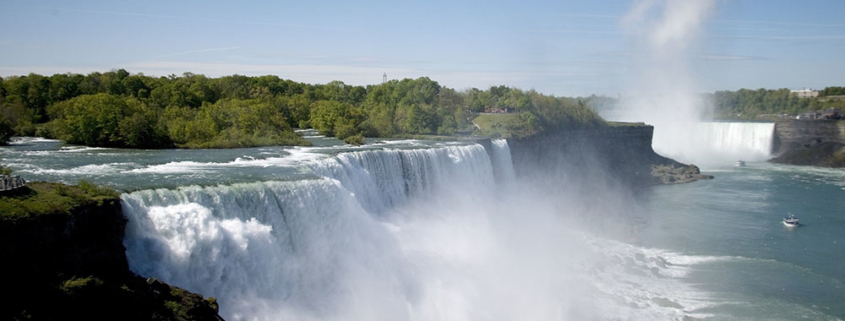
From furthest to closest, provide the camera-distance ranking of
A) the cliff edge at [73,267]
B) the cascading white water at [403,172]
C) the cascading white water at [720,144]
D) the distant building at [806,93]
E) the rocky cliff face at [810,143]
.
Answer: the distant building at [806,93] → the cascading white water at [720,144] → the rocky cliff face at [810,143] → the cascading white water at [403,172] → the cliff edge at [73,267]

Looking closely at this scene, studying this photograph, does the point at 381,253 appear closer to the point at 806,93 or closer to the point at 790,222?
the point at 790,222

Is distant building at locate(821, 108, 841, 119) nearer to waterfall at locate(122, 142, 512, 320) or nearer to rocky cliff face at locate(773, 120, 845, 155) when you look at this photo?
rocky cliff face at locate(773, 120, 845, 155)

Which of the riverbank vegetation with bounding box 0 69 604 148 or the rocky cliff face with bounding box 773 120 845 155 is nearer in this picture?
the riverbank vegetation with bounding box 0 69 604 148

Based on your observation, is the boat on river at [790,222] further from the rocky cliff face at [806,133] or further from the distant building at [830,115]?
the distant building at [830,115]

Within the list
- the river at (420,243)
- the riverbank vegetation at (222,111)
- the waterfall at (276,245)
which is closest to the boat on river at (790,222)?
the river at (420,243)

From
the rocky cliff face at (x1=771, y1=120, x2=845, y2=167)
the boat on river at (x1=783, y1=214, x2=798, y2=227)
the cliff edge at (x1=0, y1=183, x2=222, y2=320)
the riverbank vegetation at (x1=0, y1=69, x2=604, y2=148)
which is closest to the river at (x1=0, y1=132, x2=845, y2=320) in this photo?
the boat on river at (x1=783, y1=214, x2=798, y2=227)

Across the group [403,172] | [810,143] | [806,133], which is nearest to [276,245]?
[403,172]
